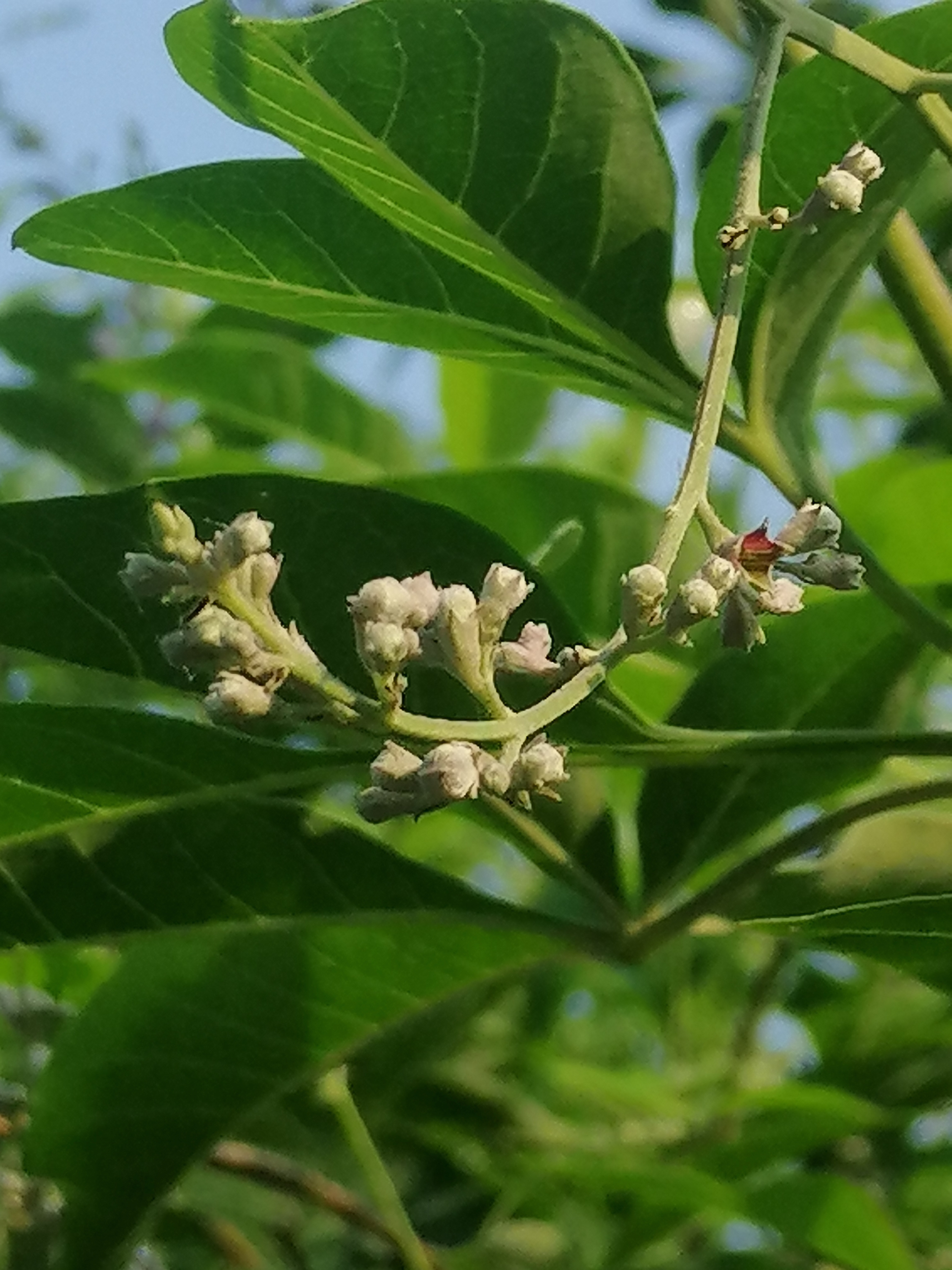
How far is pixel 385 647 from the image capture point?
31 cm

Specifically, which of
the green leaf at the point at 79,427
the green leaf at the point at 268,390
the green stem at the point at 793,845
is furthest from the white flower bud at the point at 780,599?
the green leaf at the point at 79,427

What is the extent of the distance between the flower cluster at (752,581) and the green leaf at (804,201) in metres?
0.19

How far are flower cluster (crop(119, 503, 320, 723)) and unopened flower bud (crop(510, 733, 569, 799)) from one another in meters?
0.05

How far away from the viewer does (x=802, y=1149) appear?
98 cm

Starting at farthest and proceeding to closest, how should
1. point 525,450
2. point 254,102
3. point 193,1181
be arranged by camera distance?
point 525,450 → point 193,1181 → point 254,102

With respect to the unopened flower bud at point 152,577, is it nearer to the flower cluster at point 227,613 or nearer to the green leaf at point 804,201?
the flower cluster at point 227,613

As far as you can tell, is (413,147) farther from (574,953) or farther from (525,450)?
(525,450)

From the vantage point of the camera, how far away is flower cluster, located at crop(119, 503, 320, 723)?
0.31 m

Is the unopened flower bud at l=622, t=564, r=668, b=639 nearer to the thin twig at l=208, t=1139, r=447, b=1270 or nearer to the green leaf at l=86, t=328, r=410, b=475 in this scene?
the thin twig at l=208, t=1139, r=447, b=1270

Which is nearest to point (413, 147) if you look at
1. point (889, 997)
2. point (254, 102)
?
point (254, 102)

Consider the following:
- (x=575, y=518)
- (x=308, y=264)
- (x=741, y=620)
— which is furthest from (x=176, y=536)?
(x=575, y=518)

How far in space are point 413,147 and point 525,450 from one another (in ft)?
2.20

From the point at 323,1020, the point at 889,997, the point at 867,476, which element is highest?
the point at 867,476

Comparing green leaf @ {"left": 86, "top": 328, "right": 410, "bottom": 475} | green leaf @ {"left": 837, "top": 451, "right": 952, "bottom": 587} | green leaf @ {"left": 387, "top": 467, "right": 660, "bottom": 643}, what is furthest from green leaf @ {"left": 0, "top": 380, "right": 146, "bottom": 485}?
green leaf @ {"left": 837, "top": 451, "right": 952, "bottom": 587}
